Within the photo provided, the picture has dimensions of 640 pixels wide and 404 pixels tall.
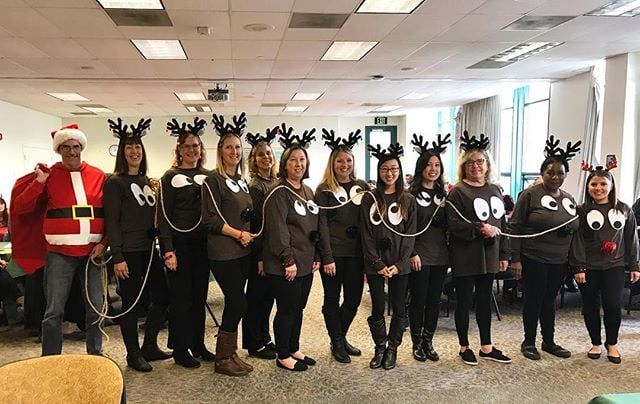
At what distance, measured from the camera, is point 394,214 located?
3168 millimetres

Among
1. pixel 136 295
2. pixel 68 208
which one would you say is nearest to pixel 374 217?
pixel 136 295

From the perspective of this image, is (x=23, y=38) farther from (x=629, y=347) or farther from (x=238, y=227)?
(x=629, y=347)

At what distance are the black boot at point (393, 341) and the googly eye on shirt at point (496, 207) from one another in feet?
3.12

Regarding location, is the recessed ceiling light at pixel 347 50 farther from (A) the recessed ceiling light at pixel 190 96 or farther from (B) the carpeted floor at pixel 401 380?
(A) the recessed ceiling light at pixel 190 96

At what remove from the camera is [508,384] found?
306 cm

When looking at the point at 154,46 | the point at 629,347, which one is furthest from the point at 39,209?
the point at 629,347

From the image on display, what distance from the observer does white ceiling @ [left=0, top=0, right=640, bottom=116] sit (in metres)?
4.60

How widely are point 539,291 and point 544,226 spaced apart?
0.46 m

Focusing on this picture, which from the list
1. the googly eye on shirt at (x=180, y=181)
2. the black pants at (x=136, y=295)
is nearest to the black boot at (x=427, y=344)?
the black pants at (x=136, y=295)

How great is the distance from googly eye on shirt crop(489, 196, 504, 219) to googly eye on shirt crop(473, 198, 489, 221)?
0.05m

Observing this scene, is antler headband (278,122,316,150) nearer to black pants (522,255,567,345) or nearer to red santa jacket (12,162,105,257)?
red santa jacket (12,162,105,257)

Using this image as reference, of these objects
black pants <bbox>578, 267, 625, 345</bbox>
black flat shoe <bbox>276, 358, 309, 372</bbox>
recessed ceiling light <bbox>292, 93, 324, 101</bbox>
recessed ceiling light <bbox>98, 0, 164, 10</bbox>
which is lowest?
black flat shoe <bbox>276, 358, 309, 372</bbox>

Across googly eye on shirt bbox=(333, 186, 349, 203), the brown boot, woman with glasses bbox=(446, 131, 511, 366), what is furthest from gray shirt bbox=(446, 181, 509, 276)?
the brown boot

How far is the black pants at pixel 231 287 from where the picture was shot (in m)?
3.01
